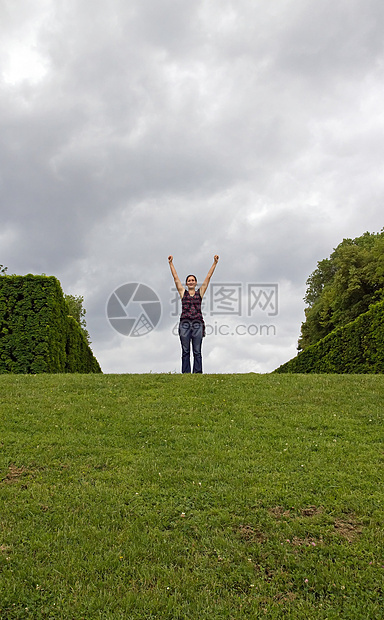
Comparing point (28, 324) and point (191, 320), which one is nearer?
point (191, 320)

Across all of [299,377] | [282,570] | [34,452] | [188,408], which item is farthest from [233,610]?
[299,377]

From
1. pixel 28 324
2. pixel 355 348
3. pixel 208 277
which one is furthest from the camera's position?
pixel 355 348

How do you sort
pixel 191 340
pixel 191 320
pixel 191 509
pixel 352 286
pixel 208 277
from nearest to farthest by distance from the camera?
1. pixel 191 509
2. pixel 191 320
3. pixel 191 340
4. pixel 208 277
5. pixel 352 286

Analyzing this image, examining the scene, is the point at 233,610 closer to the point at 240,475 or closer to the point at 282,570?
the point at 282,570

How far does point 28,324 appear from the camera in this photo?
15.2m

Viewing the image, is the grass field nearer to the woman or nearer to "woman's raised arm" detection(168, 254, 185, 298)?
the woman

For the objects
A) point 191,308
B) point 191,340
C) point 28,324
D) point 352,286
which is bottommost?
point 191,340

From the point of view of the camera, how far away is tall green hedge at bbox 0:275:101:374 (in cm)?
1517

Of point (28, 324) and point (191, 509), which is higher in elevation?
point (28, 324)

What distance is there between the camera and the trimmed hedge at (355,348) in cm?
1727

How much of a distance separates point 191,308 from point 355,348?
9.42 metres

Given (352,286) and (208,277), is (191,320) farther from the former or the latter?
(352,286)

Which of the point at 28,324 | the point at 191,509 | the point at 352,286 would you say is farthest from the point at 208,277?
the point at 352,286

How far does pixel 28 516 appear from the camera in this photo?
5512mm
